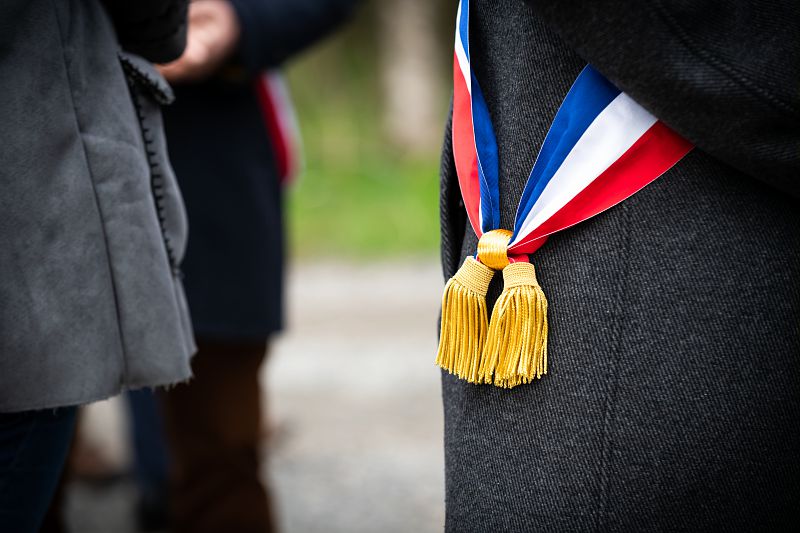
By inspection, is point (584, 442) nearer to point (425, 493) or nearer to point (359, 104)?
point (425, 493)

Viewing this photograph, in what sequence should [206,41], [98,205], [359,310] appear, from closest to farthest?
[98,205], [206,41], [359,310]

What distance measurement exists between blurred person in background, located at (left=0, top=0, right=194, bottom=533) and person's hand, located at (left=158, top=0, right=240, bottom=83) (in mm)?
353

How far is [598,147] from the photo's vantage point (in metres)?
1.00

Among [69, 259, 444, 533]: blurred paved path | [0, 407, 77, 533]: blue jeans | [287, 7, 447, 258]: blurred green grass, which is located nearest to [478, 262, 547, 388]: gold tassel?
[0, 407, 77, 533]: blue jeans

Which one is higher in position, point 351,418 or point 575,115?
point 575,115

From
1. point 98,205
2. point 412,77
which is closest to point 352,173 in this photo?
point 412,77

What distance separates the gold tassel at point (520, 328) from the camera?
100cm

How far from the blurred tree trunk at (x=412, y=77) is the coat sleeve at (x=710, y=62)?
22.4ft

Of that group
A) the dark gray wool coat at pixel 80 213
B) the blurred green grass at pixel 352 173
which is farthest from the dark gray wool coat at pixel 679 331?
the blurred green grass at pixel 352 173

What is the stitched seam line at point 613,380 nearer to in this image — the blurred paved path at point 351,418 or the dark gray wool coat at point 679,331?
the dark gray wool coat at point 679,331

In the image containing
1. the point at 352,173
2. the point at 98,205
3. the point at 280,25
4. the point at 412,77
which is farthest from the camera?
the point at 412,77

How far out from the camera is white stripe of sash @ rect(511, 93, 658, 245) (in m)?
1.00

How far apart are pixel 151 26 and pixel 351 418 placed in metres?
2.17

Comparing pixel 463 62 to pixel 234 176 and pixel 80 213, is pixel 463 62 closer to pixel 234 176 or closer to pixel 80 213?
pixel 80 213
